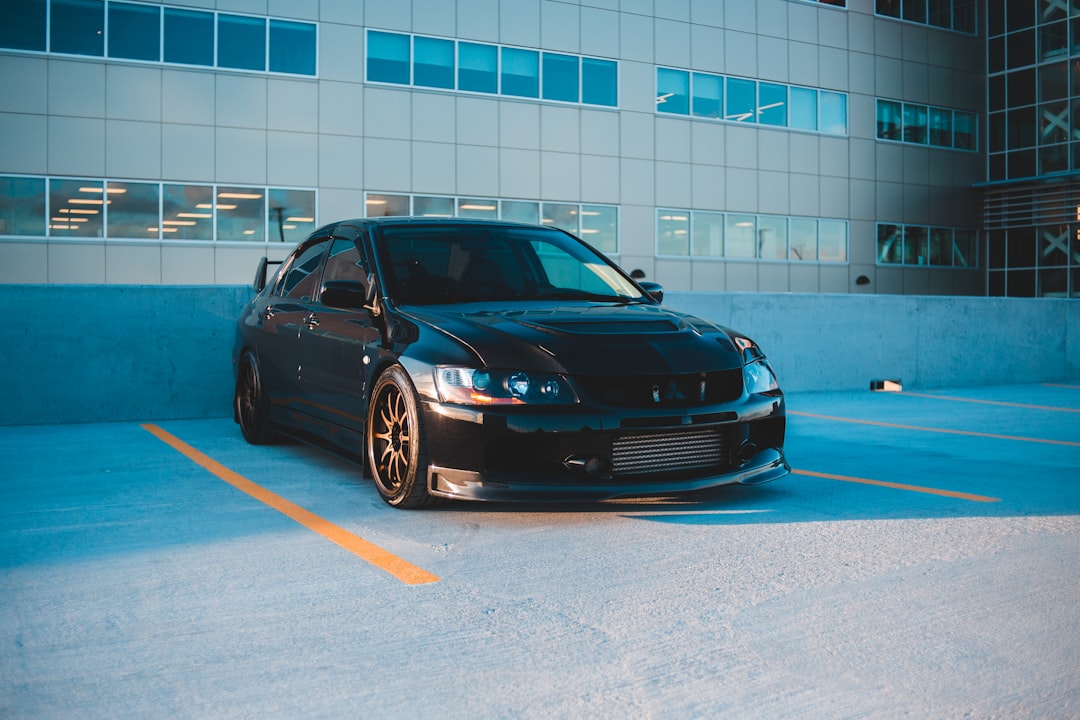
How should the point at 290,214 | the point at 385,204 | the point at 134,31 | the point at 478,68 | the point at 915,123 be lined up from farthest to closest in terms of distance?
the point at 915,123 → the point at 478,68 → the point at 385,204 → the point at 290,214 → the point at 134,31

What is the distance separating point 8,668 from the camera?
3299 mm

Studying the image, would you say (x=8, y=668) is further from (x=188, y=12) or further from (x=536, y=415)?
(x=188, y=12)

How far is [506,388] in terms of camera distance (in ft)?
17.5

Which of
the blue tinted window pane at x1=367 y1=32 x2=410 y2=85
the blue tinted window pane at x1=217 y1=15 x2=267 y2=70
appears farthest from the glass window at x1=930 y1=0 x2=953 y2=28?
the blue tinted window pane at x1=217 y1=15 x2=267 y2=70

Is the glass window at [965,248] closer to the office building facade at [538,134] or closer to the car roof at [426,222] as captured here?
the office building facade at [538,134]

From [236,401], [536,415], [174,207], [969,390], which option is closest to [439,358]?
[536,415]

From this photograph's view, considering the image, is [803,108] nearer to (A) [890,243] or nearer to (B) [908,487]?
(A) [890,243]

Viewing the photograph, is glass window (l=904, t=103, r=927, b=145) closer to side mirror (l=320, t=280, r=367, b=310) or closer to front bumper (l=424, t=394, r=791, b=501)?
side mirror (l=320, t=280, r=367, b=310)

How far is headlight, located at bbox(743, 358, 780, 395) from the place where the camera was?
5.81 meters

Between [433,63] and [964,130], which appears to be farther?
[964,130]

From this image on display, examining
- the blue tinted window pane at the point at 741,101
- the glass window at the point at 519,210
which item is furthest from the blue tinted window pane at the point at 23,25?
the blue tinted window pane at the point at 741,101

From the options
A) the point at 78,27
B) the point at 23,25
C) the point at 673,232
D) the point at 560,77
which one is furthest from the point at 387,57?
the point at 673,232

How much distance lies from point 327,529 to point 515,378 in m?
1.13

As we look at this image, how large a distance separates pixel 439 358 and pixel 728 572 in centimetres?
182
